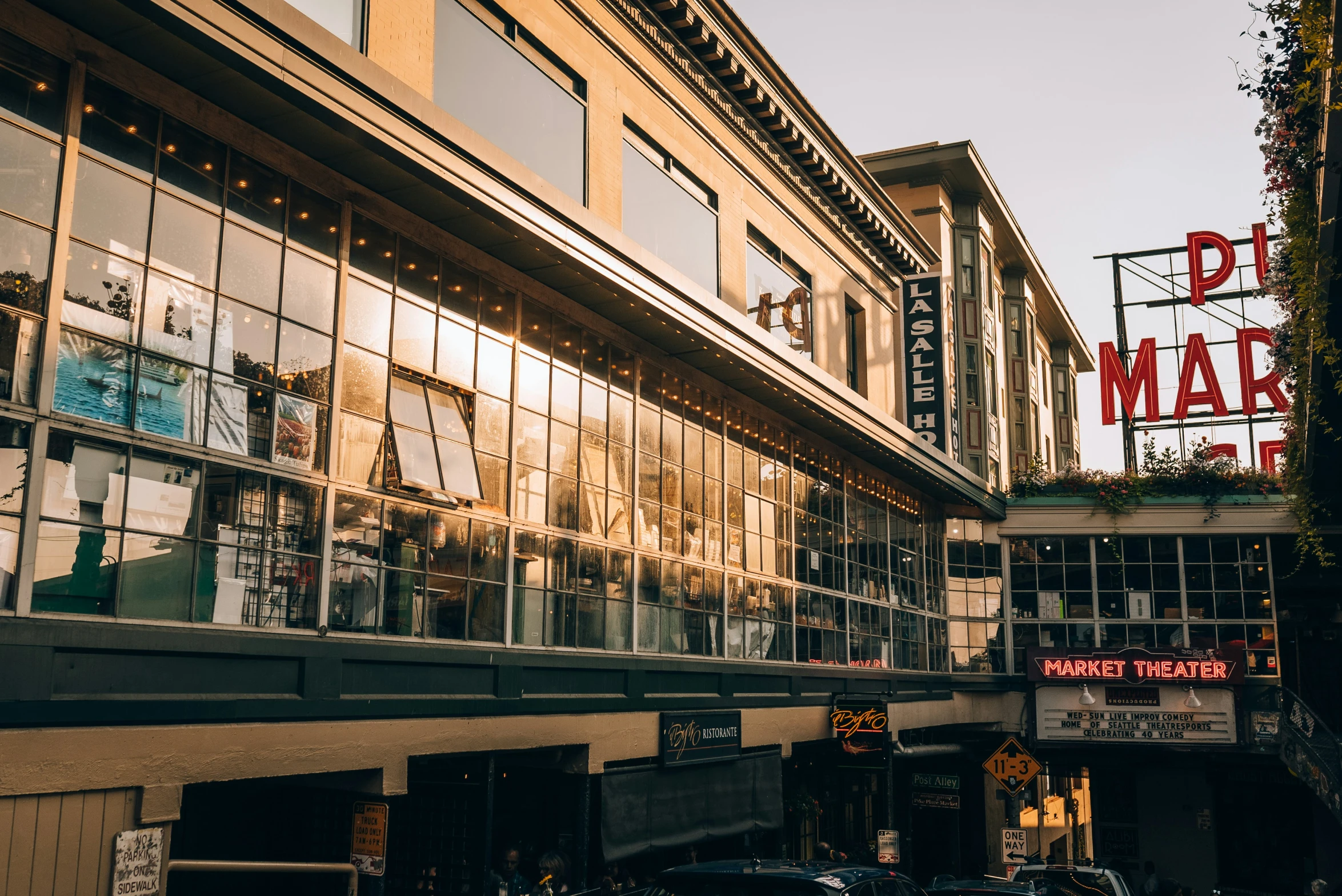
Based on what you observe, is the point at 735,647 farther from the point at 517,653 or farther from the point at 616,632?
the point at 517,653

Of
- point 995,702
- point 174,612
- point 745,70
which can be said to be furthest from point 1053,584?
point 174,612

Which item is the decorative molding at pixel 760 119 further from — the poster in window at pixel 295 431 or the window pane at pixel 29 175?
the window pane at pixel 29 175

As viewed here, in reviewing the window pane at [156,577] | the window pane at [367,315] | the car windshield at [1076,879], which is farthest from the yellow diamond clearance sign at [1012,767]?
the window pane at [156,577]

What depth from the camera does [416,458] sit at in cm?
1294

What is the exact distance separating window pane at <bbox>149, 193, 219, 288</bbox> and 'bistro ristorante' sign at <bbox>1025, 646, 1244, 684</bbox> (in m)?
25.4

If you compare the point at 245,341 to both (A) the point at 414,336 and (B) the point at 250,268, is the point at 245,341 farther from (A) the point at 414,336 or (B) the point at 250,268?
(A) the point at 414,336

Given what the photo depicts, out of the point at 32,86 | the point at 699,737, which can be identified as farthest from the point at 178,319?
the point at 699,737

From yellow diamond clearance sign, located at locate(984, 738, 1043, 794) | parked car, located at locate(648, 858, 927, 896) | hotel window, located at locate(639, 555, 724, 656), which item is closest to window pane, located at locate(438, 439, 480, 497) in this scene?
hotel window, located at locate(639, 555, 724, 656)

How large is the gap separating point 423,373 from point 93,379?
4.06 meters

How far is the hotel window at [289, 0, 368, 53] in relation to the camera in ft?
39.5

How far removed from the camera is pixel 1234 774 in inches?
1387

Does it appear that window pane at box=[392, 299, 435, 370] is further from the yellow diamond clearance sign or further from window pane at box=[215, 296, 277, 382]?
the yellow diamond clearance sign

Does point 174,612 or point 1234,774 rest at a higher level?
point 174,612

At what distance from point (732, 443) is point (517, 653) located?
25.4 feet
